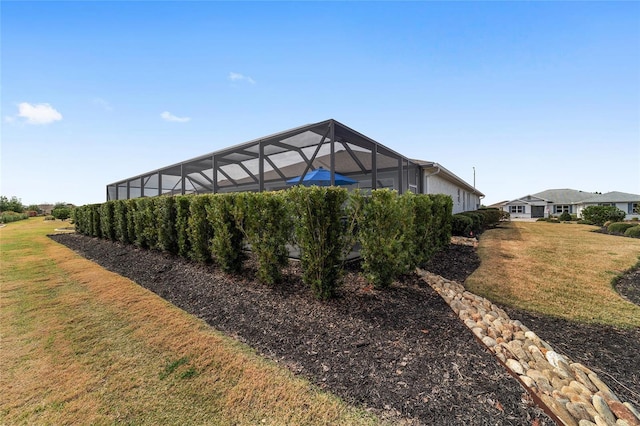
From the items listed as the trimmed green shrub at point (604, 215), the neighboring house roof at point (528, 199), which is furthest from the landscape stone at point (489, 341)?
the neighboring house roof at point (528, 199)

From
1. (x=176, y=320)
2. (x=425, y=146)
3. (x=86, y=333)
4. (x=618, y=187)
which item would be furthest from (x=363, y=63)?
(x=618, y=187)

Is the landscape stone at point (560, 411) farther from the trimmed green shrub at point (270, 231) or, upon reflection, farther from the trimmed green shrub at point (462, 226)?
the trimmed green shrub at point (462, 226)

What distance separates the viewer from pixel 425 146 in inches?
551

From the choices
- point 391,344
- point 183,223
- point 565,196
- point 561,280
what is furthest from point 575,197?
point 183,223

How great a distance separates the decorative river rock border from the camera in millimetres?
1849

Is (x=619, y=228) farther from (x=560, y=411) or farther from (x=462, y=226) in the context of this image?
(x=560, y=411)

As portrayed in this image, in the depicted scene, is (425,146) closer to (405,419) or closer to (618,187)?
(405,419)

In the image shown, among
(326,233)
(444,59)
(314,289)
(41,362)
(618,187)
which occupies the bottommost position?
(41,362)

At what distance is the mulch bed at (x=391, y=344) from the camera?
6.42 ft

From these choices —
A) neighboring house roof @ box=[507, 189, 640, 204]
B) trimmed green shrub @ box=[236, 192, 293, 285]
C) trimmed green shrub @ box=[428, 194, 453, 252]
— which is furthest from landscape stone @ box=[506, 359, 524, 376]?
neighboring house roof @ box=[507, 189, 640, 204]

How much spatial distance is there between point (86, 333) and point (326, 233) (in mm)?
3346

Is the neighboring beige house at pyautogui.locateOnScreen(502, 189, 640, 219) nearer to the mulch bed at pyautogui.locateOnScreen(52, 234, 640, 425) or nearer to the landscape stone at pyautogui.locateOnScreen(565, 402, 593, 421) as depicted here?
the mulch bed at pyautogui.locateOnScreen(52, 234, 640, 425)

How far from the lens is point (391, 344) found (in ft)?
8.90

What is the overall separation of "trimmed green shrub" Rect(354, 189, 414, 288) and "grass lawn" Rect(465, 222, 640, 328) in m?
1.86
